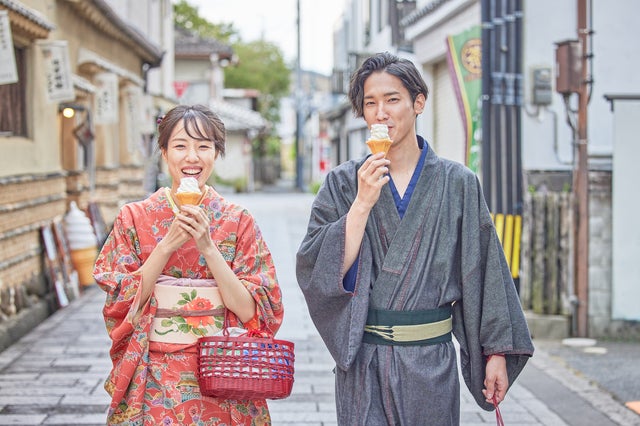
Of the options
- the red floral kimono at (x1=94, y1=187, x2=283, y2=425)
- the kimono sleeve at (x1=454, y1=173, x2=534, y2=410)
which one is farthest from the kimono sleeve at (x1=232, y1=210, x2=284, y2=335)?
the kimono sleeve at (x1=454, y1=173, x2=534, y2=410)

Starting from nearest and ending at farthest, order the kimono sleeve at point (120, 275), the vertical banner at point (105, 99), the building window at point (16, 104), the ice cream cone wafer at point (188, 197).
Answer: the ice cream cone wafer at point (188, 197) < the kimono sleeve at point (120, 275) < the building window at point (16, 104) < the vertical banner at point (105, 99)

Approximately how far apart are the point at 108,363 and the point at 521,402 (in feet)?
11.6

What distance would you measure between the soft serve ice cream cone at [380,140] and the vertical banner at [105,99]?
10.7 metres

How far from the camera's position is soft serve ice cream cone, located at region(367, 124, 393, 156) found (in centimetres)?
325

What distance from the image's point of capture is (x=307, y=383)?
717 centimetres

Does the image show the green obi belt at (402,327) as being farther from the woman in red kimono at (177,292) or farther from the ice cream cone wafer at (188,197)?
the ice cream cone wafer at (188,197)

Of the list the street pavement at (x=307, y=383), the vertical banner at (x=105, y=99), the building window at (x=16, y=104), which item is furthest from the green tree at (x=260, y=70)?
the street pavement at (x=307, y=383)

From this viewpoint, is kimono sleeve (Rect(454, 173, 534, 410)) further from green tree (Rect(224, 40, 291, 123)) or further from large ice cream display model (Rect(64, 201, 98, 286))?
green tree (Rect(224, 40, 291, 123))

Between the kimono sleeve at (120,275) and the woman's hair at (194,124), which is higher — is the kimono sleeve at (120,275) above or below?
below

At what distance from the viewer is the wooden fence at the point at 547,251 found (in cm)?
912

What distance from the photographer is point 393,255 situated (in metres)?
3.35

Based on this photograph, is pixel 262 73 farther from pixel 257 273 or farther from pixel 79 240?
pixel 257 273

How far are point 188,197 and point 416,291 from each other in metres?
0.91

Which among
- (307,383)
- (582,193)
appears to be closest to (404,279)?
(307,383)
